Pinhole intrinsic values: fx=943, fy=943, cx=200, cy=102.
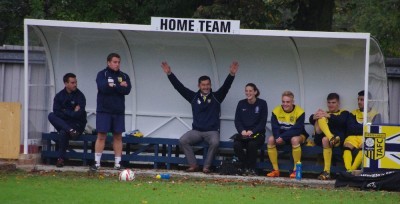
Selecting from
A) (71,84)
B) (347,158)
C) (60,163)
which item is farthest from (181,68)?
(347,158)

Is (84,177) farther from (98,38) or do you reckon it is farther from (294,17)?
(294,17)

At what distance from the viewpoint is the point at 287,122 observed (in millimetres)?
16219

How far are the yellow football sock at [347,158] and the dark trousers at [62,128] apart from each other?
465 centimetres

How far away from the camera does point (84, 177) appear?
15.2 m

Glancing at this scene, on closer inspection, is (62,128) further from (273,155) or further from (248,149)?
(273,155)

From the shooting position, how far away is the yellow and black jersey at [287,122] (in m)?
16.1

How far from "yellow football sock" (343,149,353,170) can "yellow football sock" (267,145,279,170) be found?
1.19m

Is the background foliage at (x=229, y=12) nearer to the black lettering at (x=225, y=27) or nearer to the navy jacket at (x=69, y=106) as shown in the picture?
the navy jacket at (x=69, y=106)

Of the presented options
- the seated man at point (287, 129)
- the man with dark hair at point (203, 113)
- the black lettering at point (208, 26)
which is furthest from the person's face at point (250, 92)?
the black lettering at point (208, 26)

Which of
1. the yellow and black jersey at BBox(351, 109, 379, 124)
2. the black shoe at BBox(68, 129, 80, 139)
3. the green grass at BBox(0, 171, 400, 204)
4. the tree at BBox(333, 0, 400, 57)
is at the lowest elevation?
the green grass at BBox(0, 171, 400, 204)

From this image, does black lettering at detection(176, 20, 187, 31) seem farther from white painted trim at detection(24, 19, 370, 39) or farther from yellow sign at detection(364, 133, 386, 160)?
yellow sign at detection(364, 133, 386, 160)

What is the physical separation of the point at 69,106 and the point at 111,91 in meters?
1.10

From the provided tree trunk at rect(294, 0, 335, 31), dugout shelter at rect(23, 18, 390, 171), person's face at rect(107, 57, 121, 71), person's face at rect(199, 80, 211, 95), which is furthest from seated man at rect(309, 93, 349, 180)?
tree trunk at rect(294, 0, 335, 31)

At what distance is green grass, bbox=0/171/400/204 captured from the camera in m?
12.3
